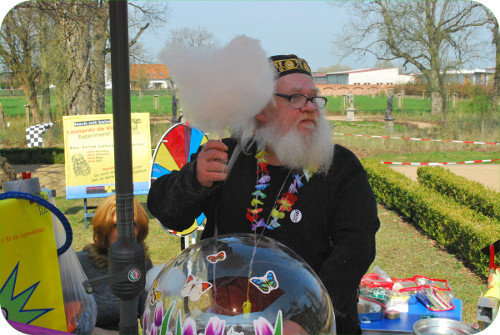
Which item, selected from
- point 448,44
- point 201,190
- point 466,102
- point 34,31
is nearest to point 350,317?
point 201,190

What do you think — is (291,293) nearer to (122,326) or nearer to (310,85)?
(122,326)

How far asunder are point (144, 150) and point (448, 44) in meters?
11.9

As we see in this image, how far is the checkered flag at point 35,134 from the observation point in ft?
45.5

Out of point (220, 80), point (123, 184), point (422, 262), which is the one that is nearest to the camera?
point (123, 184)

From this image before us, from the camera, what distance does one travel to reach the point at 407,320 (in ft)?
9.57

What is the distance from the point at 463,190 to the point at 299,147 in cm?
573

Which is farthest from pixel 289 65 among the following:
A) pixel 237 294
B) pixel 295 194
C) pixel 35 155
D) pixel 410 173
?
pixel 35 155

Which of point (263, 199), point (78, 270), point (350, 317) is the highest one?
point (263, 199)

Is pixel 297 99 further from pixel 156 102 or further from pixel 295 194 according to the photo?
pixel 156 102

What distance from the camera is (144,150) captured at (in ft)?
22.1

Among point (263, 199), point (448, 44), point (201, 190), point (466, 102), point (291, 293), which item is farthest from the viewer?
point (466, 102)

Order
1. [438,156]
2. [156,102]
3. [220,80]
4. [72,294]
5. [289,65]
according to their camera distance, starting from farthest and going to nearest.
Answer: [156,102] → [438,156] → [289,65] → [72,294] → [220,80]

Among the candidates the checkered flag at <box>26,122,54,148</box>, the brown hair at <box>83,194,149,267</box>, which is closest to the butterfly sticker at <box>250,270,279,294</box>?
the brown hair at <box>83,194,149,267</box>

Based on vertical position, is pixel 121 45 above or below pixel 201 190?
above
